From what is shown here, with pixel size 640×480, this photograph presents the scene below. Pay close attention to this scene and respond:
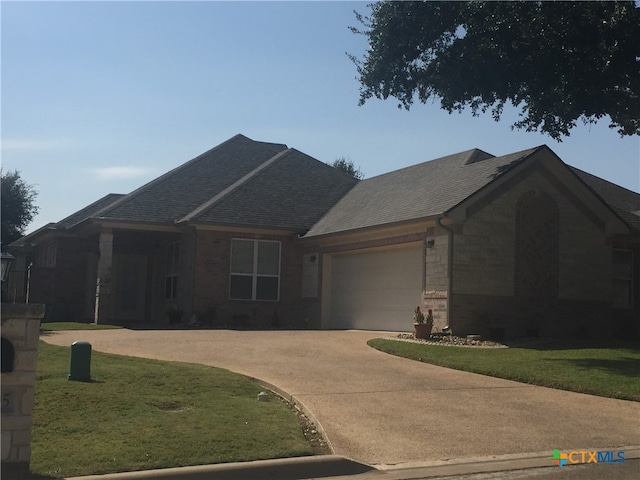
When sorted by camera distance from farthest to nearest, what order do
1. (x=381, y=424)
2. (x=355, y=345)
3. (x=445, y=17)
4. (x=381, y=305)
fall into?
(x=381, y=305) < (x=445, y=17) < (x=355, y=345) < (x=381, y=424)

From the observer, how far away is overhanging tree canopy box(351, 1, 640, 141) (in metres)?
17.5

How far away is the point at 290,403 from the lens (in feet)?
35.7

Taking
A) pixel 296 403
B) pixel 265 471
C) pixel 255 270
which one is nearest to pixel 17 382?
pixel 265 471

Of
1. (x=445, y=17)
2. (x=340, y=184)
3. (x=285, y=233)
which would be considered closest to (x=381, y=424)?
(x=445, y=17)

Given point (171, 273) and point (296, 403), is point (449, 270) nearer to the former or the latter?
point (296, 403)

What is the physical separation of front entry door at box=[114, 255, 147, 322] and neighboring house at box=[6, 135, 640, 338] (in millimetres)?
44

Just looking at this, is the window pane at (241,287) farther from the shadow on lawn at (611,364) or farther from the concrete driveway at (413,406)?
the shadow on lawn at (611,364)

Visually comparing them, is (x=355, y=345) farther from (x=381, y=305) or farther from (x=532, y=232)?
(x=532, y=232)

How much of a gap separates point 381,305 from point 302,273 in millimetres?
4405

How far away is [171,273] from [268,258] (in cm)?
395

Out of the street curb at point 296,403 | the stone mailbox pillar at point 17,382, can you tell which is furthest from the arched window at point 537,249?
the stone mailbox pillar at point 17,382

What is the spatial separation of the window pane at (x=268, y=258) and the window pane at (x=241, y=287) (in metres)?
0.58

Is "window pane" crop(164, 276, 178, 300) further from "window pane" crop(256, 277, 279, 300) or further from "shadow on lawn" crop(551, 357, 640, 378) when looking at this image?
"shadow on lawn" crop(551, 357, 640, 378)

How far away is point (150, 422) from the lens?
29.6 feet
